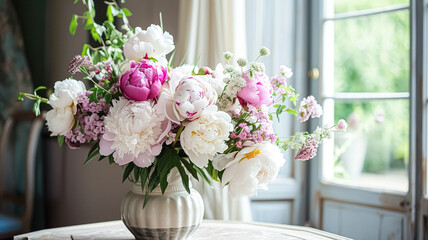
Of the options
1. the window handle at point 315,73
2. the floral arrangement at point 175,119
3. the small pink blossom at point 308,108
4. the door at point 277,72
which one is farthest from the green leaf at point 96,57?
the window handle at point 315,73

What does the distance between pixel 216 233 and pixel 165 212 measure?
14.6 inches

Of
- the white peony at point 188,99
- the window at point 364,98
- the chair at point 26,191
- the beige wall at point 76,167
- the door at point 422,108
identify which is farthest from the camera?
the chair at point 26,191

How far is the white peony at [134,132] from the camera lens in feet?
4.17

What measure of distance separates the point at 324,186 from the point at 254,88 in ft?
5.01

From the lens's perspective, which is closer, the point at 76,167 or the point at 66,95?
the point at 66,95

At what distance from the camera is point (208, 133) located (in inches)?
49.7

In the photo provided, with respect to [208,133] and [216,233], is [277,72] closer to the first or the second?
[216,233]

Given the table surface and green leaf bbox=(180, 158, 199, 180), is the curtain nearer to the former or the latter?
the table surface

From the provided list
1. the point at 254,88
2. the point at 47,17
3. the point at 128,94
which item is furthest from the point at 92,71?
the point at 47,17

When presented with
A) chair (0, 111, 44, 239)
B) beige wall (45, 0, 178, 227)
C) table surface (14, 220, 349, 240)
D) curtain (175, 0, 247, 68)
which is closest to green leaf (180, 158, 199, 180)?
→ table surface (14, 220, 349, 240)

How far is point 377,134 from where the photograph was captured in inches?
119

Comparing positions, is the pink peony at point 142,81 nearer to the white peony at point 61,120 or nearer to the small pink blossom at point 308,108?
the white peony at point 61,120

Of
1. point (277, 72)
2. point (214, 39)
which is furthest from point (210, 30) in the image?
point (277, 72)

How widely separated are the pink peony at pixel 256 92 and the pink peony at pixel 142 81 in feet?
0.67
